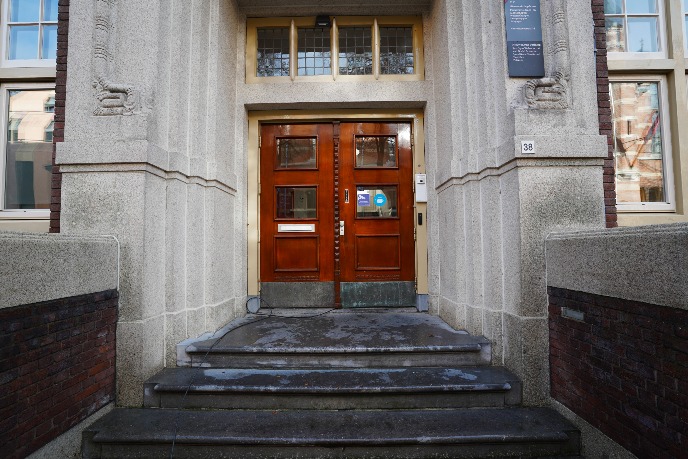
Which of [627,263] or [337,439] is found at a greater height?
[627,263]

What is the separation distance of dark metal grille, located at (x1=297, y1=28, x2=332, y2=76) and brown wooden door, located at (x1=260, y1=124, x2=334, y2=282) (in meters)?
0.80

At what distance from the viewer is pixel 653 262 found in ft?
7.27

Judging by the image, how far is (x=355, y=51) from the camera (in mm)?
5535

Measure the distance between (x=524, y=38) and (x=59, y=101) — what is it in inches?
194

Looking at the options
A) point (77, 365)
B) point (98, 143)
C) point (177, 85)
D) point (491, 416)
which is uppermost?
point (177, 85)

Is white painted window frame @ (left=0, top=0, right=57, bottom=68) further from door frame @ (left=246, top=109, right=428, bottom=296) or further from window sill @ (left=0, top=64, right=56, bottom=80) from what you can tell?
door frame @ (left=246, top=109, right=428, bottom=296)

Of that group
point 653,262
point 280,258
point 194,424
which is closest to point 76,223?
point 194,424

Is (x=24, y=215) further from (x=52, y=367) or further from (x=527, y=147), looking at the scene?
(x=527, y=147)

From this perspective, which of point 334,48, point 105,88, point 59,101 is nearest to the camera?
point 105,88

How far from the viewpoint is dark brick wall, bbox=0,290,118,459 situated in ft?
7.55

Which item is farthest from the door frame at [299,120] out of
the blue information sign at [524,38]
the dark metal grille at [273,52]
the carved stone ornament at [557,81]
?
the carved stone ornament at [557,81]

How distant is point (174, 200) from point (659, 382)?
412 cm

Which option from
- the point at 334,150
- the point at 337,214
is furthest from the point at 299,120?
the point at 337,214

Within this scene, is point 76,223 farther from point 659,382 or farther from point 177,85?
point 659,382
